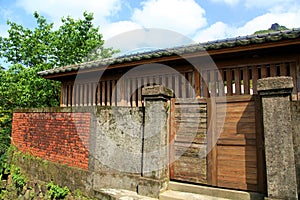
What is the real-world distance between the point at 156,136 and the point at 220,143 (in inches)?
43.9

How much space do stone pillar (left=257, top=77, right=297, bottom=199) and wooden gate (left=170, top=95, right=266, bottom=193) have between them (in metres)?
0.24

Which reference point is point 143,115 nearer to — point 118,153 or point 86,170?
point 118,153

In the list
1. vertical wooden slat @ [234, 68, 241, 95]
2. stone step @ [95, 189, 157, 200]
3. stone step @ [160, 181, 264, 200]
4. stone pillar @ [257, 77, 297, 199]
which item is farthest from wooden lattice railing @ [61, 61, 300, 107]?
stone step @ [95, 189, 157, 200]

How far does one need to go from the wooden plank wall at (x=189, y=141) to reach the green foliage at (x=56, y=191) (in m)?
2.66

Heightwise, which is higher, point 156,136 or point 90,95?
point 90,95

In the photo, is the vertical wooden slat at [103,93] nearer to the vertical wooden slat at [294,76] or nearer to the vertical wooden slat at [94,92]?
the vertical wooden slat at [94,92]

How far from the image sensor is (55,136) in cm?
568

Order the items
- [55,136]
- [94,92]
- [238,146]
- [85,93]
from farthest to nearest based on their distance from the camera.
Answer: [85,93]
[94,92]
[55,136]
[238,146]

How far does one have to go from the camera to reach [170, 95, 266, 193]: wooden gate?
3410 mm

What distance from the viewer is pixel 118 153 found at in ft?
14.7

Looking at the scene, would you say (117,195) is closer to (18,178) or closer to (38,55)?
(18,178)

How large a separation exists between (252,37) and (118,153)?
341 centimetres

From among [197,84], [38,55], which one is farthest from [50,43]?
[197,84]

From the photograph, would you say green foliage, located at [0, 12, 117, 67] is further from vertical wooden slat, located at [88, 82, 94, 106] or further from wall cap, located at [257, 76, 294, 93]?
wall cap, located at [257, 76, 294, 93]
